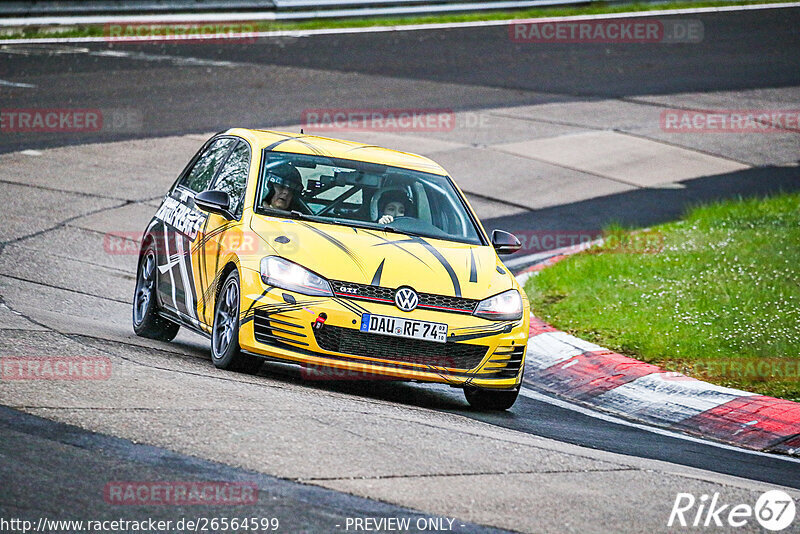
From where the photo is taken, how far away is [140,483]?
17.2 feet

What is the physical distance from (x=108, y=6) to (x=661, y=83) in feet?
37.1

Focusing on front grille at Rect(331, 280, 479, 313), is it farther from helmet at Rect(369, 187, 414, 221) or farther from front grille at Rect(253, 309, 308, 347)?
helmet at Rect(369, 187, 414, 221)

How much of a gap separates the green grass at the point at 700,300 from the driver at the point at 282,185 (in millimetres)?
2998

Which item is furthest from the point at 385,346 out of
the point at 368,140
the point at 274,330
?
the point at 368,140

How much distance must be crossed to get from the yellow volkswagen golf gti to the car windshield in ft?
0.04

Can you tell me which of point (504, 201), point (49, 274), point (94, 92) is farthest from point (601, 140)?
point (49, 274)

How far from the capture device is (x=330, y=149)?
921 centimetres

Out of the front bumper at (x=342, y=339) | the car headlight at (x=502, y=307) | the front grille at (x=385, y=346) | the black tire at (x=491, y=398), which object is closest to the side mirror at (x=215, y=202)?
the front bumper at (x=342, y=339)

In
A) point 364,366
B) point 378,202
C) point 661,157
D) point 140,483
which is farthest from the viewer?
point 661,157

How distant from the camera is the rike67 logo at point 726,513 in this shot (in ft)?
18.7

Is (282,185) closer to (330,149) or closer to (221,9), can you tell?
(330,149)

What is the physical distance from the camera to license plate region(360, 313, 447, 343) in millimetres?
7625

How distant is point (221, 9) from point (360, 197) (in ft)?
61.8

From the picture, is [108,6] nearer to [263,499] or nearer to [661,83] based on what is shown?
[661,83]
